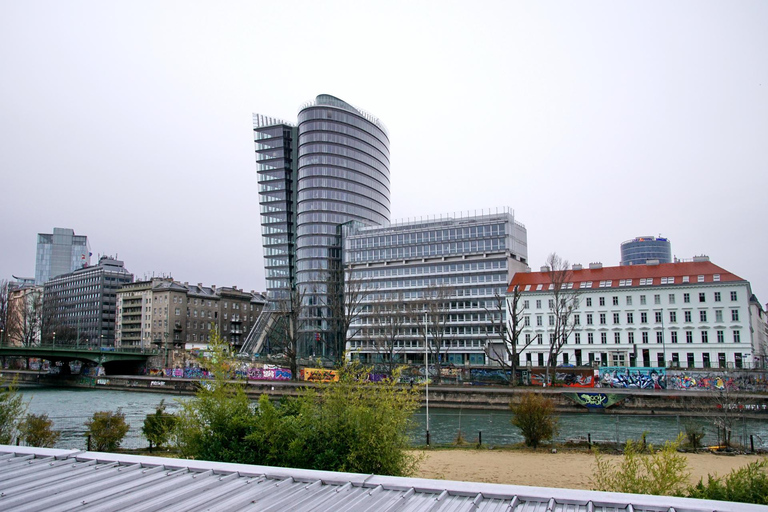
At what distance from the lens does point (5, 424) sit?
79.4 ft

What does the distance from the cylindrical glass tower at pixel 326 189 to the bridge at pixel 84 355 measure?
35.3 m

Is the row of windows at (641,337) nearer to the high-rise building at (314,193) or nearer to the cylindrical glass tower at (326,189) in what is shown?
the high-rise building at (314,193)

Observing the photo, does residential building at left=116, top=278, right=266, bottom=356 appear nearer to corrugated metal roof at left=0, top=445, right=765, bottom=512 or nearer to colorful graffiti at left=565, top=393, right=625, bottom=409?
colorful graffiti at left=565, top=393, right=625, bottom=409

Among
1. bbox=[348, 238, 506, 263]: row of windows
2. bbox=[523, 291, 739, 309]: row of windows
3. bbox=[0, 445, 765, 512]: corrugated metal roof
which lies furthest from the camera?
bbox=[348, 238, 506, 263]: row of windows

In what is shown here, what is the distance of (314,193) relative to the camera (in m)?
129

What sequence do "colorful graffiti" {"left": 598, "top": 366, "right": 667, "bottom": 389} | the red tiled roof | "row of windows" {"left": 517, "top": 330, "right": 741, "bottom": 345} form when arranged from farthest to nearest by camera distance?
the red tiled roof, "row of windows" {"left": 517, "top": 330, "right": 741, "bottom": 345}, "colorful graffiti" {"left": 598, "top": 366, "right": 667, "bottom": 389}

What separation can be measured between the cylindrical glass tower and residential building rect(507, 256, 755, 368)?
5174 centimetres

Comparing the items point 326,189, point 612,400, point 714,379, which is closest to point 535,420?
point 612,400

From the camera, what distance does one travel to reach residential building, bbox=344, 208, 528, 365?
9769 centimetres

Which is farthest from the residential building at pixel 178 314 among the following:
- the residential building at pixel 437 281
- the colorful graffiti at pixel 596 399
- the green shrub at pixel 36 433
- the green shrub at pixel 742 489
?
the green shrub at pixel 742 489

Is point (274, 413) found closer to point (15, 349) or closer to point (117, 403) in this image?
point (117, 403)

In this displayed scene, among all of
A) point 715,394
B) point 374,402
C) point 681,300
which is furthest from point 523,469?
point 681,300

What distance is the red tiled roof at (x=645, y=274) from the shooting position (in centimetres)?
7575

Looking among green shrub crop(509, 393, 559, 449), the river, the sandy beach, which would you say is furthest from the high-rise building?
the sandy beach
